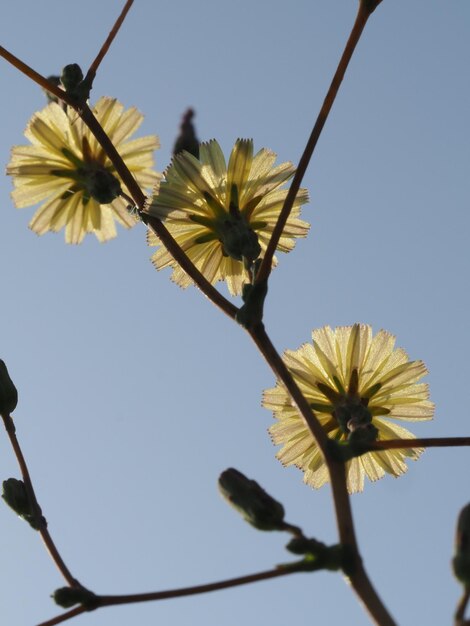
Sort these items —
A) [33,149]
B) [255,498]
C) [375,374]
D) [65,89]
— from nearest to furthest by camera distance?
[255,498]
[65,89]
[375,374]
[33,149]

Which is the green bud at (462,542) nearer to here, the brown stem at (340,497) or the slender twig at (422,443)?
the brown stem at (340,497)

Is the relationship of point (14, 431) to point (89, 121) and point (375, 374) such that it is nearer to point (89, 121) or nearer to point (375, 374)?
point (89, 121)

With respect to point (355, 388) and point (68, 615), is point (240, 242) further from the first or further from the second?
point (68, 615)

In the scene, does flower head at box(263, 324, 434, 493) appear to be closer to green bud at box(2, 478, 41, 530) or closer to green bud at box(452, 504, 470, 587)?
green bud at box(2, 478, 41, 530)

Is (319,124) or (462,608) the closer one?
(462,608)

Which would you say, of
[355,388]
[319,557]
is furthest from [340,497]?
[355,388]

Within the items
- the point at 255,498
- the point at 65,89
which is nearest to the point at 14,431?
the point at 255,498
